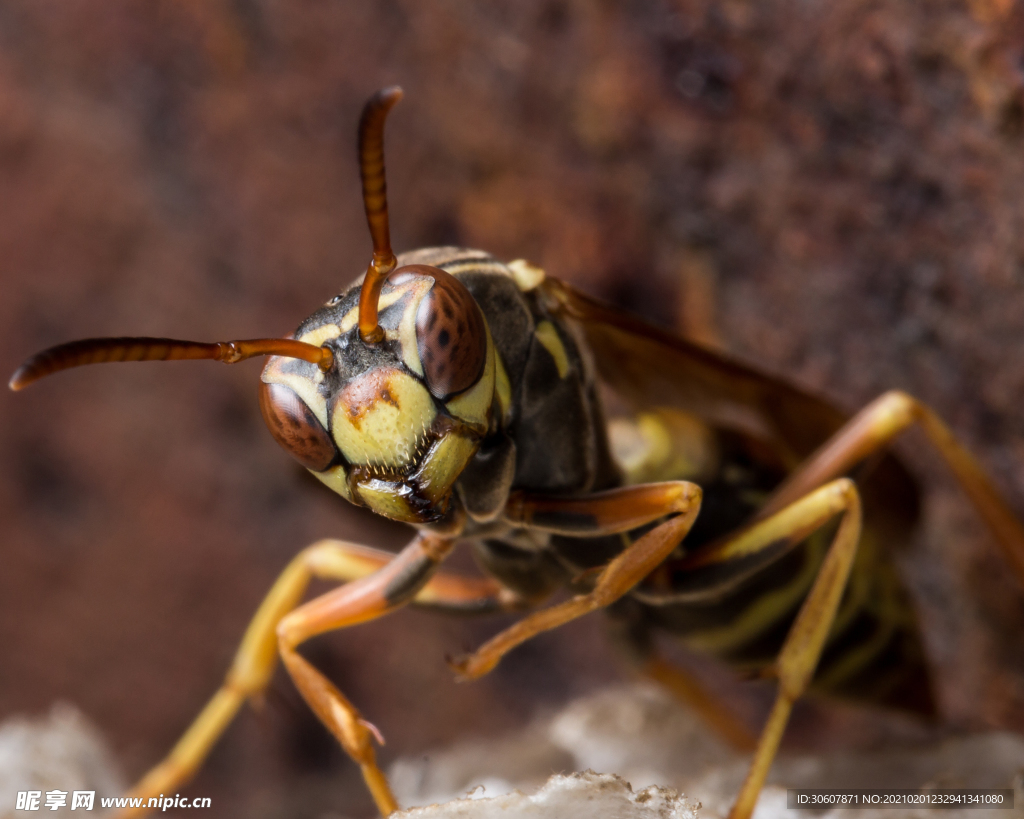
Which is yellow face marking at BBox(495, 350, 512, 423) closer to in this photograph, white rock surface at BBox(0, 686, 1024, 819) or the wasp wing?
the wasp wing

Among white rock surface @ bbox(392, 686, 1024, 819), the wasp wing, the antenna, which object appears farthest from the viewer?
the wasp wing


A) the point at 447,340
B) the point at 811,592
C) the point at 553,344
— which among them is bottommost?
the point at 811,592

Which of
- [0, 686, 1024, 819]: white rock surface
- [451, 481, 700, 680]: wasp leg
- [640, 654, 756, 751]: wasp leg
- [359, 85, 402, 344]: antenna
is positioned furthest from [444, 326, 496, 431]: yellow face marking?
[640, 654, 756, 751]: wasp leg

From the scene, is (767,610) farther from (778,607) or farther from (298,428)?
(298,428)

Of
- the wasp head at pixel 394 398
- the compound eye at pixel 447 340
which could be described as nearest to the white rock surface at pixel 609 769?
the wasp head at pixel 394 398

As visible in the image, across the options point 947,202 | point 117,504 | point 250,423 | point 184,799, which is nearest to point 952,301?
point 947,202

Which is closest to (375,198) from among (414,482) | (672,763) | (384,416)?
(384,416)

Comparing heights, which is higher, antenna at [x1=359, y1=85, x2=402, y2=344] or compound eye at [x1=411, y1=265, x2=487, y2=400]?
antenna at [x1=359, y1=85, x2=402, y2=344]
